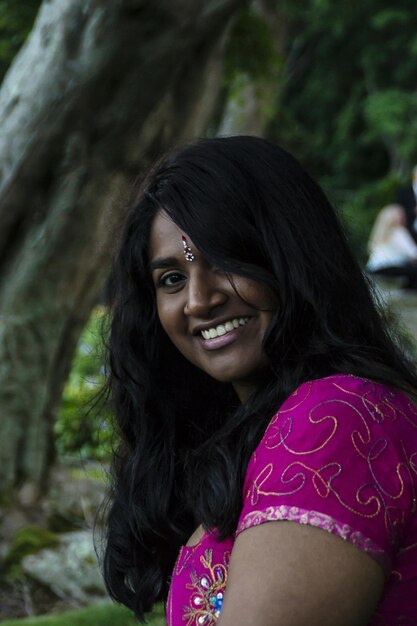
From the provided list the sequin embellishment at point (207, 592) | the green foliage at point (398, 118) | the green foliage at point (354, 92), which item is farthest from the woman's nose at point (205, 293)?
the green foliage at point (354, 92)

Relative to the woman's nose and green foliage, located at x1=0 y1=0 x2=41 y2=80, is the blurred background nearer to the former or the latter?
green foliage, located at x1=0 y1=0 x2=41 y2=80

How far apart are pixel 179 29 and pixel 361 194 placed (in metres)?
17.5

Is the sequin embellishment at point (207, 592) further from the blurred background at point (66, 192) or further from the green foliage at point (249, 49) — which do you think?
the green foliage at point (249, 49)

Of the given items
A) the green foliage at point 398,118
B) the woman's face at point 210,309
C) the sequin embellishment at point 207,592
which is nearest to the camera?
the sequin embellishment at point 207,592

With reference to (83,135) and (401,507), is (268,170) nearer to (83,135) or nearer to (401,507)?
(401,507)

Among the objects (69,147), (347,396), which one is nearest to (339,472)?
(347,396)

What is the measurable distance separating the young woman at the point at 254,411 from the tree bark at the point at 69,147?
9.09 feet

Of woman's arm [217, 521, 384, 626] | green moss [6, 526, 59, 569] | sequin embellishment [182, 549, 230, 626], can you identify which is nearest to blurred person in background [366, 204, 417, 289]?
green moss [6, 526, 59, 569]

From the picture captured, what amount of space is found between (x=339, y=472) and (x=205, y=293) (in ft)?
1.78

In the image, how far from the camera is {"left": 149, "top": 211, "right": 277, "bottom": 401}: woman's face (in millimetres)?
1984

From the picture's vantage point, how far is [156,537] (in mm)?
2371

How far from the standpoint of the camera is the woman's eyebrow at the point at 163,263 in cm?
207

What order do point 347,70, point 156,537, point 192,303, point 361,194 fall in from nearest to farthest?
1. point 192,303
2. point 156,537
3. point 361,194
4. point 347,70

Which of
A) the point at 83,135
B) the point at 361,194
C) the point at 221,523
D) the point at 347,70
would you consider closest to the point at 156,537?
the point at 221,523
